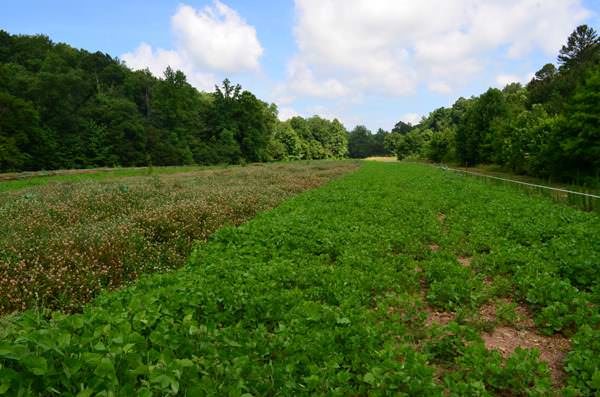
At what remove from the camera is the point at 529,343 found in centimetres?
512

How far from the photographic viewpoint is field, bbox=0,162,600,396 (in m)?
3.05

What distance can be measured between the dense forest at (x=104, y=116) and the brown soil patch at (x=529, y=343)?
4677 cm

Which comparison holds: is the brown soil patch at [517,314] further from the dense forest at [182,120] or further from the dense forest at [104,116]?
the dense forest at [104,116]

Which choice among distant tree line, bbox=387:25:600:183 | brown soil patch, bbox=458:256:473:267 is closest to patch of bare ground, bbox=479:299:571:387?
brown soil patch, bbox=458:256:473:267

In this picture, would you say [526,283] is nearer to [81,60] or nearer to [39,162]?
[39,162]

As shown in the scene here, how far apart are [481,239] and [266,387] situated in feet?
27.6

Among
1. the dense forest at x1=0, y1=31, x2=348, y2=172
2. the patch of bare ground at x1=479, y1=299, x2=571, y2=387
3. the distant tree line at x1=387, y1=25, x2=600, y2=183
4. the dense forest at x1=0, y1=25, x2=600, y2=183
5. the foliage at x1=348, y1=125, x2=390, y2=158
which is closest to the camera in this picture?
the patch of bare ground at x1=479, y1=299, x2=571, y2=387

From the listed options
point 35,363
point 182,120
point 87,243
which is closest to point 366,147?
point 182,120

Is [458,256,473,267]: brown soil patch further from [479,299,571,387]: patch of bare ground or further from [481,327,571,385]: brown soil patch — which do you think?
[481,327,571,385]: brown soil patch

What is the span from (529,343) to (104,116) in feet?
231

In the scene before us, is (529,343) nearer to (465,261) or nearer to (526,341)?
(526,341)

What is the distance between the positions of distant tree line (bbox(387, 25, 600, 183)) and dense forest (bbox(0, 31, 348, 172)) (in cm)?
3689

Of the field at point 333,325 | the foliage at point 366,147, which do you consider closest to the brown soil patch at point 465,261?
the field at point 333,325

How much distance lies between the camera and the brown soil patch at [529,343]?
186 inches
